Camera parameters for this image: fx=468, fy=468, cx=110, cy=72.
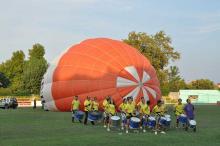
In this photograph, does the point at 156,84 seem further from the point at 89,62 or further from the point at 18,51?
the point at 18,51

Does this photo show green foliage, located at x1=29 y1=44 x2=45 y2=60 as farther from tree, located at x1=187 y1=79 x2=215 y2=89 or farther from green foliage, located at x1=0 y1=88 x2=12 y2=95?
tree, located at x1=187 y1=79 x2=215 y2=89

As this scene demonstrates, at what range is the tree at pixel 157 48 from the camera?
7519 centimetres

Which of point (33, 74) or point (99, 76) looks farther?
point (33, 74)

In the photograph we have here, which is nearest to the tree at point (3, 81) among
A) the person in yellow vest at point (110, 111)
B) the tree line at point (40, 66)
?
the tree line at point (40, 66)

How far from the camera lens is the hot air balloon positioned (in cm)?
3083

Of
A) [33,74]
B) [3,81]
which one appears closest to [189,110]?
[3,81]

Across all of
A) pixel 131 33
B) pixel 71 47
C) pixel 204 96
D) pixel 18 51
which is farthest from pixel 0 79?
pixel 71 47

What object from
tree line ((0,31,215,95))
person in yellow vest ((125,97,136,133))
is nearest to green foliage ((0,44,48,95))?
tree line ((0,31,215,95))

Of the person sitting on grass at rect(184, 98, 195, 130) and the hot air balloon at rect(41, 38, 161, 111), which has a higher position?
the hot air balloon at rect(41, 38, 161, 111)

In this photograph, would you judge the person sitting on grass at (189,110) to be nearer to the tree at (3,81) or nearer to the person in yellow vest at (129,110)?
the person in yellow vest at (129,110)

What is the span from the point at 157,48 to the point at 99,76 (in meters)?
44.8

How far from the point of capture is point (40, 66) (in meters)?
94.6

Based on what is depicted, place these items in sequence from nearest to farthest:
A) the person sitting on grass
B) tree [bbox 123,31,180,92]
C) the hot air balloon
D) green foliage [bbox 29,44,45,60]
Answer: the person sitting on grass, the hot air balloon, tree [bbox 123,31,180,92], green foliage [bbox 29,44,45,60]

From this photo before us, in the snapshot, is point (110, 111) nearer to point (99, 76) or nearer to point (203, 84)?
point (99, 76)
